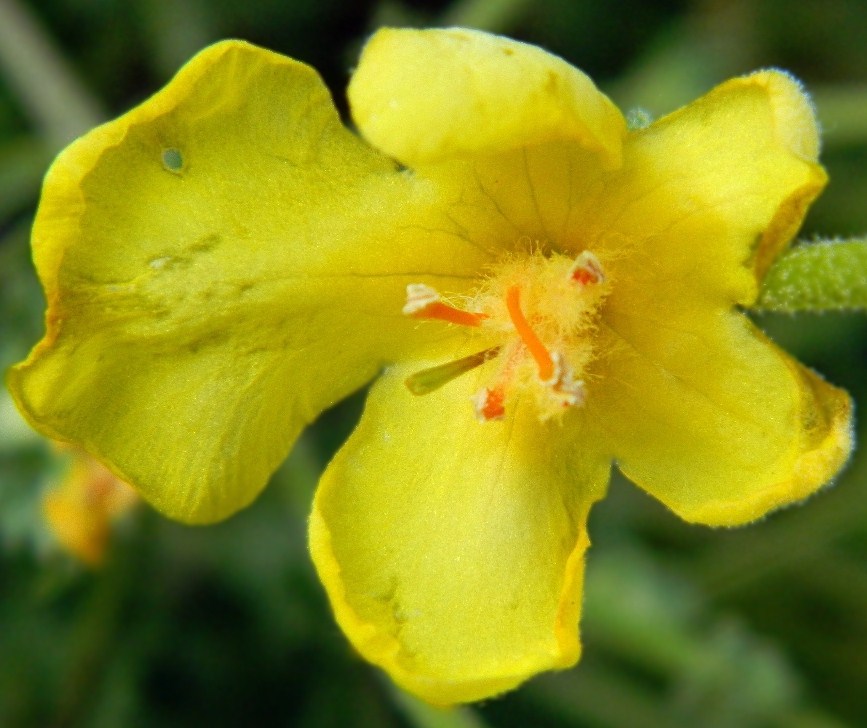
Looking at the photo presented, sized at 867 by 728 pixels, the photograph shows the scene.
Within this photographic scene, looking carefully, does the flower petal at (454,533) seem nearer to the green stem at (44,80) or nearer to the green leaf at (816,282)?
the green leaf at (816,282)

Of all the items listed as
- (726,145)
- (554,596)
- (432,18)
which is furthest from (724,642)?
(432,18)

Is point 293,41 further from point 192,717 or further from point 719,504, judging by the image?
point 719,504

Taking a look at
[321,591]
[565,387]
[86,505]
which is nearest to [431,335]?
[565,387]

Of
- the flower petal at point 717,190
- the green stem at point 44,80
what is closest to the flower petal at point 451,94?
the flower petal at point 717,190

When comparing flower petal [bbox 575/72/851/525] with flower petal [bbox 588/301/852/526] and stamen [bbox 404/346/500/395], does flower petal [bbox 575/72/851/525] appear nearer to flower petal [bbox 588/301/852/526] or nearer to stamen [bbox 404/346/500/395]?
flower petal [bbox 588/301/852/526]

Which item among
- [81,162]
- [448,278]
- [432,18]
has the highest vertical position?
[81,162]

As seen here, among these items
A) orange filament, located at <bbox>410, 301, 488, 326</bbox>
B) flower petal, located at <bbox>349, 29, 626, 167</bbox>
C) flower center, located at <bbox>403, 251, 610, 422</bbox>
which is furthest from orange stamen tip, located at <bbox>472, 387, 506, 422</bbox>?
flower petal, located at <bbox>349, 29, 626, 167</bbox>

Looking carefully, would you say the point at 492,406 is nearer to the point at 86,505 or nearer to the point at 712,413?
the point at 712,413
